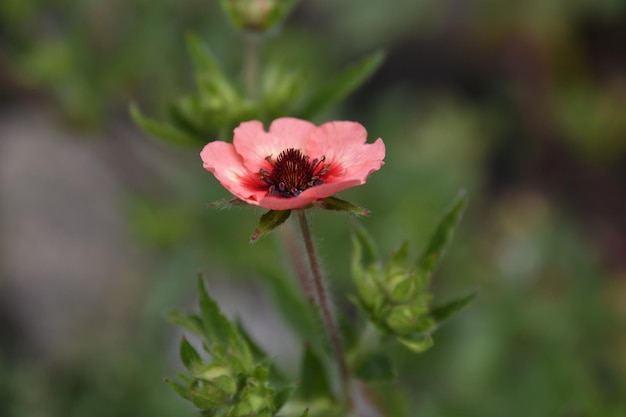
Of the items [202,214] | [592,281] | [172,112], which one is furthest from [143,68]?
[592,281]

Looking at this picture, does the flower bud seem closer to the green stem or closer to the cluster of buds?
the cluster of buds

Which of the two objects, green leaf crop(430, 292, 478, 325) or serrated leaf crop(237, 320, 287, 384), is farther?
serrated leaf crop(237, 320, 287, 384)

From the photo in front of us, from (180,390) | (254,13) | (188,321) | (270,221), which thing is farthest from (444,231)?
(254,13)

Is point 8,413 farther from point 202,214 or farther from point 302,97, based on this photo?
point 302,97

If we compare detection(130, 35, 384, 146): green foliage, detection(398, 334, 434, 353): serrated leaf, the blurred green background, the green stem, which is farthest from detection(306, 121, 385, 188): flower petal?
the blurred green background

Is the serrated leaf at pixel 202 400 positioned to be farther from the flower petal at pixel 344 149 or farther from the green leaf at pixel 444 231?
the green leaf at pixel 444 231

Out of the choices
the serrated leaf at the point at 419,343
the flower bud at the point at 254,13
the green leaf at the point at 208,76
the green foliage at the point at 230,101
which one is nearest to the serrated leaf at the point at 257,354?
the serrated leaf at the point at 419,343

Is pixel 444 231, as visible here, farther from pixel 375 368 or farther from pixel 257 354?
pixel 257 354
